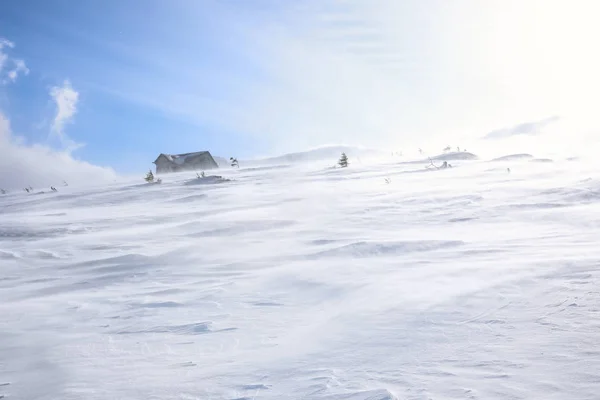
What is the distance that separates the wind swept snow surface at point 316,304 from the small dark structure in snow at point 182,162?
87.1 feet

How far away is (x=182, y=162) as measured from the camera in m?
32.1

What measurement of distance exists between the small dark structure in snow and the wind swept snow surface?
26558 mm

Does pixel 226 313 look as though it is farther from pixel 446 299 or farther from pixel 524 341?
pixel 524 341

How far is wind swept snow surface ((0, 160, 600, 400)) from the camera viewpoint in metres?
1.73

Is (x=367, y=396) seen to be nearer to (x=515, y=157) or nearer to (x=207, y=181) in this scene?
(x=207, y=181)

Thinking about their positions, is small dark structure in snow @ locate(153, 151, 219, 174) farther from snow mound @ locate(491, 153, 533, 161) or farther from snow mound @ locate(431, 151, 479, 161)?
snow mound @ locate(491, 153, 533, 161)

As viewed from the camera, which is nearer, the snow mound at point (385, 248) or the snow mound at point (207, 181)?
the snow mound at point (385, 248)

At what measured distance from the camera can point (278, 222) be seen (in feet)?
17.3

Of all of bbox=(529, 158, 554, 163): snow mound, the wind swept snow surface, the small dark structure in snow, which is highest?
the small dark structure in snow

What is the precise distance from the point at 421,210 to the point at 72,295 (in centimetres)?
409

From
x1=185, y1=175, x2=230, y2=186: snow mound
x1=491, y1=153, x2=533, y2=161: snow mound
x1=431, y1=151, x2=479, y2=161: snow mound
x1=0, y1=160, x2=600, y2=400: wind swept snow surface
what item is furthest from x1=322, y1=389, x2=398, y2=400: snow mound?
x1=431, y1=151, x2=479, y2=161: snow mound

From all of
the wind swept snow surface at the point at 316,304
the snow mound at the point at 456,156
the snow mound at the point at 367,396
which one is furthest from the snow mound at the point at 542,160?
the snow mound at the point at 367,396

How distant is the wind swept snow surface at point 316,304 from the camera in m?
1.73

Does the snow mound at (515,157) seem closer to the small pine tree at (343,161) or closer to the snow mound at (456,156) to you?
the snow mound at (456,156)
